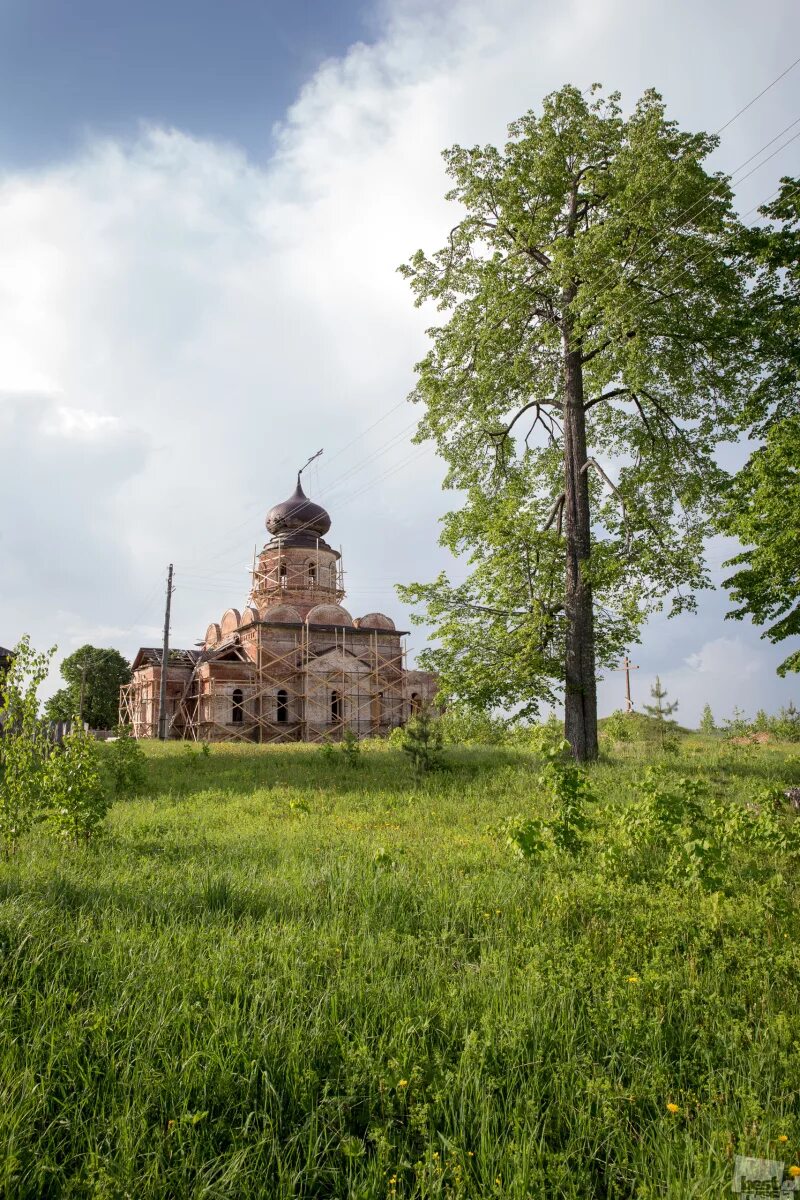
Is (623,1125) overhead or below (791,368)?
below

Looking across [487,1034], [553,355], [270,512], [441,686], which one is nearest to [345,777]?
[441,686]

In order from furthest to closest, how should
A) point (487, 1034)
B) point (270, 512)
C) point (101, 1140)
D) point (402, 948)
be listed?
point (270, 512) < point (402, 948) < point (487, 1034) < point (101, 1140)

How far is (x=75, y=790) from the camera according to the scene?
7180mm

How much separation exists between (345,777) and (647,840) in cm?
728

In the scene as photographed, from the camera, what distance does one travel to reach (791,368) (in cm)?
1361

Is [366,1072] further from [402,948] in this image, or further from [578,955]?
[578,955]

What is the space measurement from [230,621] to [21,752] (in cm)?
3438

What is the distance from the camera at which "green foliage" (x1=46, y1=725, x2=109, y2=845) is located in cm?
714

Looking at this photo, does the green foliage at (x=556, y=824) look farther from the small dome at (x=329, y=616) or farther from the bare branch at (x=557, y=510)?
the small dome at (x=329, y=616)

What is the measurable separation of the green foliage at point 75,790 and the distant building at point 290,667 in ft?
93.4

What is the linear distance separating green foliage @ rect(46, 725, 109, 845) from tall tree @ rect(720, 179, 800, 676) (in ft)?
32.8

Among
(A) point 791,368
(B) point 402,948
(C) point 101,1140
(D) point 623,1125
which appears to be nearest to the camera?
(C) point 101,1140

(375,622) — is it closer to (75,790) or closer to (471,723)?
(471,723)

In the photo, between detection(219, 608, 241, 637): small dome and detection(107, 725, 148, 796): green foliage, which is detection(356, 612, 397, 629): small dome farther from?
detection(107, 725, 148, 796): green foliage
